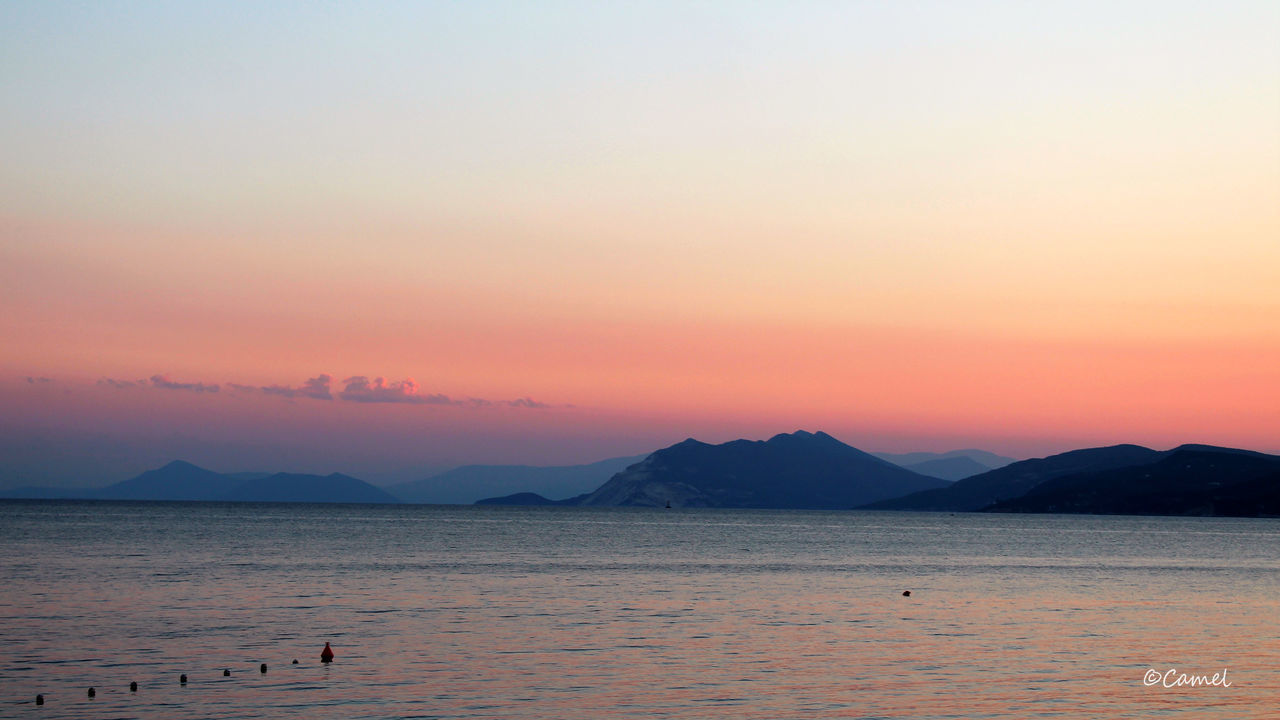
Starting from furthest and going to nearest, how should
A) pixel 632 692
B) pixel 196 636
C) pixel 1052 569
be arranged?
pixel 1052 569
pixel 196 636
pixel 632 692

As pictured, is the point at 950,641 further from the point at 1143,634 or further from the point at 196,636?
the point at 196,636

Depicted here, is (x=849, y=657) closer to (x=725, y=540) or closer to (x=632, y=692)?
(x=632, y=692)

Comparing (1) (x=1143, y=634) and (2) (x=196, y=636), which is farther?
(1) (x=1143, y=634)

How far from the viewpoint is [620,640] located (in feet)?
179

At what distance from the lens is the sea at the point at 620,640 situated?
40.2 metres

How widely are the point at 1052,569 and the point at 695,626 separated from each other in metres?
67.9

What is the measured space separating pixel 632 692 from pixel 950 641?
21.6 m

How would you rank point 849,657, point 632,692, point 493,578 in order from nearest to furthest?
point 632,692, point 849,657, point 493,578

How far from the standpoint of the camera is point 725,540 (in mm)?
181125

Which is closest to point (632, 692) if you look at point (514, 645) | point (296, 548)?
point (514, 645)

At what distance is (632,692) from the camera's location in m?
41.6

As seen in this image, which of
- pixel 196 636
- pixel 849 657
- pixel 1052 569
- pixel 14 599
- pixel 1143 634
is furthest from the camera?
pixel 1052 569

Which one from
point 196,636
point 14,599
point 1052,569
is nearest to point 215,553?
point 14,599

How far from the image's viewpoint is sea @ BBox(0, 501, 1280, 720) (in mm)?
40188
